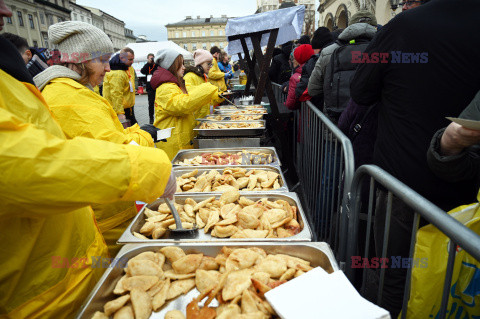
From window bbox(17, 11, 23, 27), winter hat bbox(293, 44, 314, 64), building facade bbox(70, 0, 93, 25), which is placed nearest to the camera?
winter hat bbox(293, 44, 314, 64)

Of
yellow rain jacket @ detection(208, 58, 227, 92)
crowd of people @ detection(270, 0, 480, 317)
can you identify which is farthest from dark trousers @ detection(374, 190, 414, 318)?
yellow rain jacket @ detection(208, 58, 227, 92)

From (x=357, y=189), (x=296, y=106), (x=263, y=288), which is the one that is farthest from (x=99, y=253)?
(x=296, y=106)

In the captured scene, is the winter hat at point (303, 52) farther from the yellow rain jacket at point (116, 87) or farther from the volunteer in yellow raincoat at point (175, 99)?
the yellow rain jacket at point (116, 87)

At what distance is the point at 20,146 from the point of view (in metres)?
0.77

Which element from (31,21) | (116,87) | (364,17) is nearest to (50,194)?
(364,17)

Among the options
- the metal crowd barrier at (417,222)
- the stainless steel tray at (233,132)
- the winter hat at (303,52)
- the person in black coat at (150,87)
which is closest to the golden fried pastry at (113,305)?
the metal crowd barrier at (417,222)

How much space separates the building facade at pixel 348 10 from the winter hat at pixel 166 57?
10.3 metres

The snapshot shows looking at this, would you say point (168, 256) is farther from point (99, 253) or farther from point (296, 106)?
point (296, 106)

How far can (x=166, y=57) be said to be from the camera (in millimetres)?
3789

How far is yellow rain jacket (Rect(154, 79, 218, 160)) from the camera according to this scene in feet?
11.8

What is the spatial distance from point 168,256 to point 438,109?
67.4 inches

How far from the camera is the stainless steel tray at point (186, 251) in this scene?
1243 millimetres

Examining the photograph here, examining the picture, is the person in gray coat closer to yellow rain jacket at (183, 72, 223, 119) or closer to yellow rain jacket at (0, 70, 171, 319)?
yellow rain jacket at (183, 72, 223, 119)

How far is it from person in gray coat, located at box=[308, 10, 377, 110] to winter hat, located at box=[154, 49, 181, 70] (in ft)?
5.86
